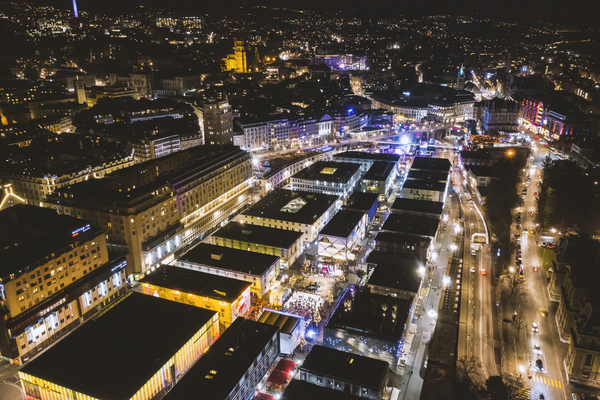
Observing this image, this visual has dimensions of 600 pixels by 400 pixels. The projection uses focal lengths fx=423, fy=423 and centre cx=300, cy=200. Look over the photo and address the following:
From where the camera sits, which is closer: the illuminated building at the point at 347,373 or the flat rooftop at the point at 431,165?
the illuminated building at the point at 347,373

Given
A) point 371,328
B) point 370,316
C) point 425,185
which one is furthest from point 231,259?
point 425,185

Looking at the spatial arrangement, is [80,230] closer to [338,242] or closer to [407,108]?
[338,242]

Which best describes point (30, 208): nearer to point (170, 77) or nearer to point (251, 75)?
point (170, 77)

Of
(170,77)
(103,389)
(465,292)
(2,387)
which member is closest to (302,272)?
(465,292)

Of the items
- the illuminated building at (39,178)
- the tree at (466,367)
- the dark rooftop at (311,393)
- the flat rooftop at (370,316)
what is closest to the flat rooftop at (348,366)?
the dark rooftop at (311,393)

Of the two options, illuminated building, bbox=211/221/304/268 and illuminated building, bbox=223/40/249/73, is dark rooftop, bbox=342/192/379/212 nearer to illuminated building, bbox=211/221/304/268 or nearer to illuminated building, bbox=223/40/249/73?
illuminated building, bbox=211/221/304/268

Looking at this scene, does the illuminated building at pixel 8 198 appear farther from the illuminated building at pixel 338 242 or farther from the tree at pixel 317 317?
the tree at pixel 317 317
